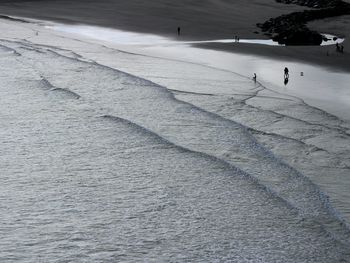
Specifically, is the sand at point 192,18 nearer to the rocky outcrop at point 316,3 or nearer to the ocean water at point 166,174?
the rocky outcrop at point 316,3

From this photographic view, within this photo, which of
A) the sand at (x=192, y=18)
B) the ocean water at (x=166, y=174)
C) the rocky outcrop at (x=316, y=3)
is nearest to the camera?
the ocean water at (x=166, y=174)

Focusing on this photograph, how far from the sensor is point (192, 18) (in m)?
30.6

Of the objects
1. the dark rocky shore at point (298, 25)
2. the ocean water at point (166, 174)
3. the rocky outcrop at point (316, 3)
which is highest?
the rocky outcrop at point (316, 3)

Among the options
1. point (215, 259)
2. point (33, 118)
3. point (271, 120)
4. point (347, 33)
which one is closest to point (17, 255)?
point (215, 259)

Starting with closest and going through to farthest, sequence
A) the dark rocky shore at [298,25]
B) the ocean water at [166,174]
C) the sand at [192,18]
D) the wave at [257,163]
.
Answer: the ocean water at [166,174] < the wave at [257,163] < the sand at [192,18] < the dark rocky shore at [298,25]

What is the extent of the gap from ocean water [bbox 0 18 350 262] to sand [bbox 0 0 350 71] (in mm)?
8836

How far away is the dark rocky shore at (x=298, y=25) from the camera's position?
2294cm

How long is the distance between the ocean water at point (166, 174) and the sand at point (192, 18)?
8836mm

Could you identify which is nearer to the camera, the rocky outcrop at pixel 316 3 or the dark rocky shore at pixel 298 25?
the dark rocky shore at pixel 298 25

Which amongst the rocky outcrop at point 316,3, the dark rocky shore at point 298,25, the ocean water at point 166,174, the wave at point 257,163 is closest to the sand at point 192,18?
the dark rocky shore at point 298,25

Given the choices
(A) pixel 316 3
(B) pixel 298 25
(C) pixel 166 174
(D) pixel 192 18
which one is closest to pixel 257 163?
(C) pixel 166 174

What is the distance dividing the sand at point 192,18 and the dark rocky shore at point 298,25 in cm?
79

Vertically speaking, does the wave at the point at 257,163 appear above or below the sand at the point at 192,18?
below

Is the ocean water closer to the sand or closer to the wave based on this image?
the wave
